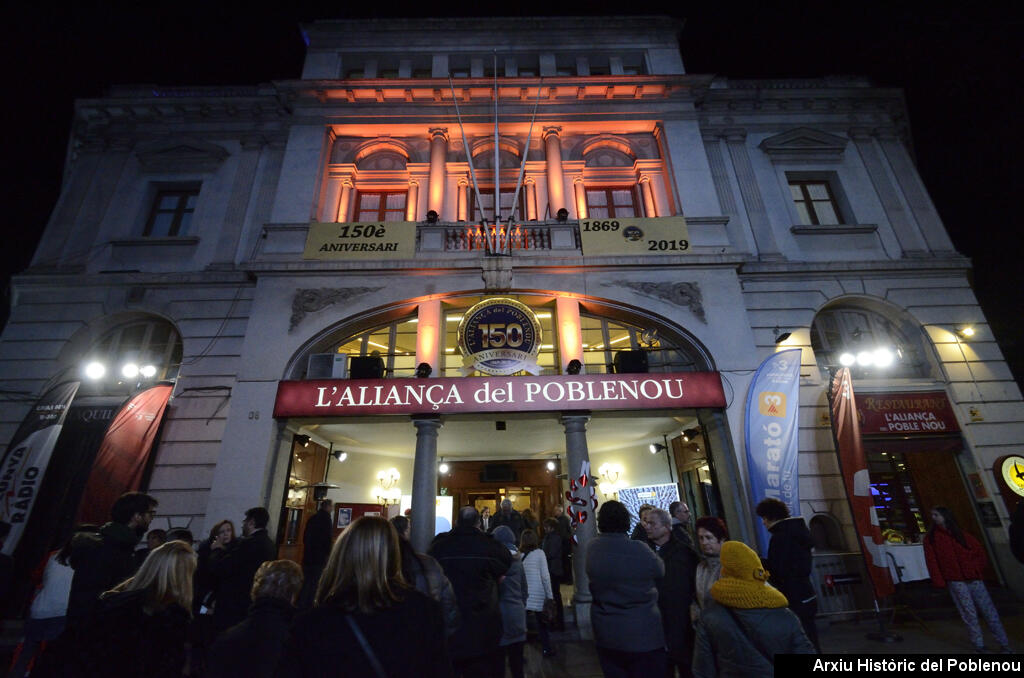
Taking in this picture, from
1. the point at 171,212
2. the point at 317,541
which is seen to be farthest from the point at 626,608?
the point at 171,212

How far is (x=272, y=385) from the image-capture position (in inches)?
370

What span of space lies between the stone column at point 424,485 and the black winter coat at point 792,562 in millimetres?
5936

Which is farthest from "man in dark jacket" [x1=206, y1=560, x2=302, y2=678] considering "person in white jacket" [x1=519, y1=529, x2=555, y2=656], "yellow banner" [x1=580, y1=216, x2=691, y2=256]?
"yellow banner" [x1=580, y1=216, x2=691, y2=256]

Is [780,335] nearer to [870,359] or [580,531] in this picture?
[870,359]

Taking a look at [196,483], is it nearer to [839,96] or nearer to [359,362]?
[359,362]

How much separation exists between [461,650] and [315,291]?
28.6ft

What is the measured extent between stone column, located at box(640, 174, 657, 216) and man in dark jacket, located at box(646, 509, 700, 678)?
9.72 m

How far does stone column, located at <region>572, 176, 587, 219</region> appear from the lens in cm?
1196

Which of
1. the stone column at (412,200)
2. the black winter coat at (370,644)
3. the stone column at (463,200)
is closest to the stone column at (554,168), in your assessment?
the stone column at (463,200)

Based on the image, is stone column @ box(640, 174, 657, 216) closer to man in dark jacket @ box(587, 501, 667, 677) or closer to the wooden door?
the wooden door

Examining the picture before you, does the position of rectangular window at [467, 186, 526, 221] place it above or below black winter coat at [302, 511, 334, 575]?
above

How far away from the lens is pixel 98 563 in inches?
166

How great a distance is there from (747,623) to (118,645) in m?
3.61

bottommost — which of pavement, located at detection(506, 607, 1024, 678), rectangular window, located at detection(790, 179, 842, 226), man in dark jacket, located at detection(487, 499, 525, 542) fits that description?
pavement, located at detection(506, 607, 1024, 678)
